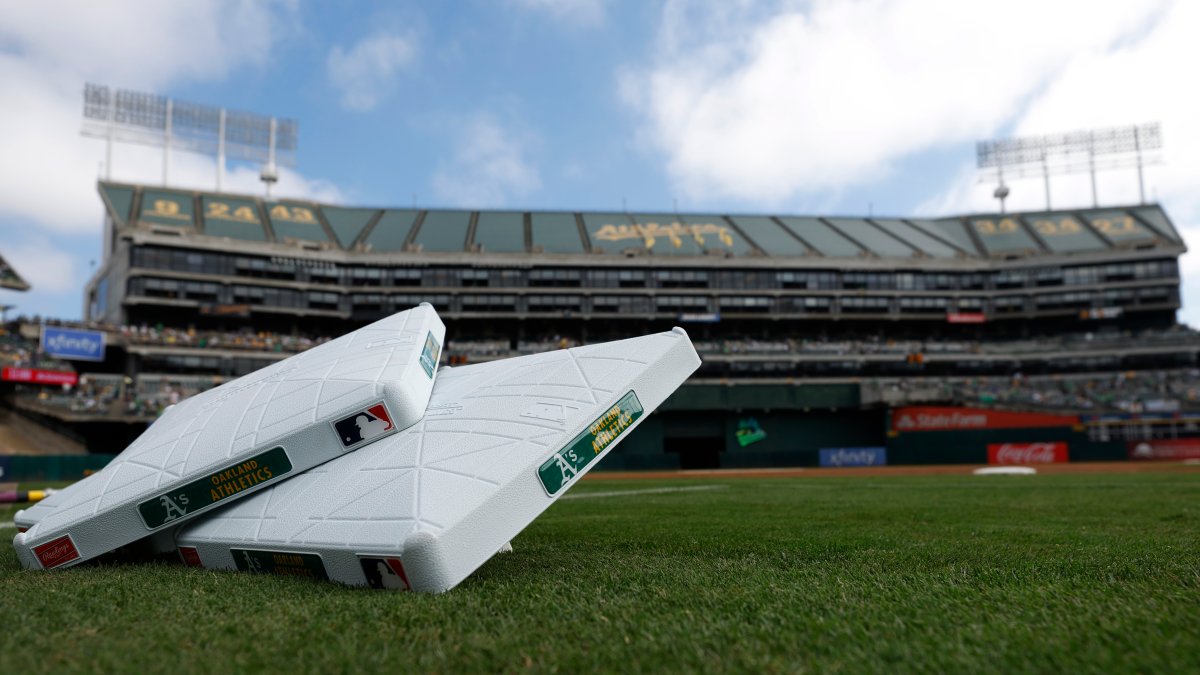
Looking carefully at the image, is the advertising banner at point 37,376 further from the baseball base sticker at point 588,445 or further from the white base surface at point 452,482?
the baseball base sticker at point 588,445

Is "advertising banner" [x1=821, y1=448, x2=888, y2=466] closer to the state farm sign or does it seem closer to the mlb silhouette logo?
the state farm sign

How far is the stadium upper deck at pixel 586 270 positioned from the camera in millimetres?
56125

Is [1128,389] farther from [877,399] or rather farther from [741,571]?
[741,571]

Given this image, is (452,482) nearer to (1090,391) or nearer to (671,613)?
(671,613)

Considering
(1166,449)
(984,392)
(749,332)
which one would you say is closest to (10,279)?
(749,332)

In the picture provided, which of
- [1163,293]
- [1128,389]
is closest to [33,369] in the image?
[1128,389]

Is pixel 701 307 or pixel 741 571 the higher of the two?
pixel 701 307

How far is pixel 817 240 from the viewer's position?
6769 cm

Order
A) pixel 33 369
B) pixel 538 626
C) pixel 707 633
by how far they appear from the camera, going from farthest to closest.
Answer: pixel 33 369, pixel 538 626, pixel 707 633

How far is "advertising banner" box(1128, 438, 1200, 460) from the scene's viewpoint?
1719 inches

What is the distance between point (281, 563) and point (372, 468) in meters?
0.87

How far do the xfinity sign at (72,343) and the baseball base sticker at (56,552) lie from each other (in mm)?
45963

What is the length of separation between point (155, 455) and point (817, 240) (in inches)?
2617

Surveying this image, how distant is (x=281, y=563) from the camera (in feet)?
16.7
